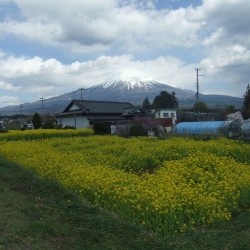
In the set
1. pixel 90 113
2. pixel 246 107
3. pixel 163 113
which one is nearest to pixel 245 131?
pixel 246 107

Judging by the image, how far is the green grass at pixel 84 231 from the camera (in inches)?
179

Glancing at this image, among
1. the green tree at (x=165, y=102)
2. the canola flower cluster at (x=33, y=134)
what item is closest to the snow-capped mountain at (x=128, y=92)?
the green tree at (x=165, y=102)

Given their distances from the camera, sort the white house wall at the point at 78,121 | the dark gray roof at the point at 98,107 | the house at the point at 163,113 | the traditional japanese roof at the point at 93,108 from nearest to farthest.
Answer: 1. the white house wall at the point at 78,121
2. the traditional japanese roof at the point at 93,108
3. the dark gray roof at the point at 98,107
4. the house at the point at 163,113

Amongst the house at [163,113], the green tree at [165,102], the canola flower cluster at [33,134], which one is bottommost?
the canola flower cluster at [33,134]

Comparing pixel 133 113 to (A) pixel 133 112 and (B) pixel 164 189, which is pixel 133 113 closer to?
(A) pixel 133 112

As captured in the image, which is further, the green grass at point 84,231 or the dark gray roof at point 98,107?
the dark gray roof at point 98,107

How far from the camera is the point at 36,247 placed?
4.43 metres

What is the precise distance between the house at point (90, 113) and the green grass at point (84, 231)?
135 ft

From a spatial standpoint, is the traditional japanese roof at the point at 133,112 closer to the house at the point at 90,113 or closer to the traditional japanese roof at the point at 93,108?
the house at the point at 90,113

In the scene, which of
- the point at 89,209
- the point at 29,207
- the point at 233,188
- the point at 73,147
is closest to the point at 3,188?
the point at 29,207

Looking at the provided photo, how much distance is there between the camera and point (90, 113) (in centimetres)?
4875

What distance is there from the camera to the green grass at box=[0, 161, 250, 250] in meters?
4.54

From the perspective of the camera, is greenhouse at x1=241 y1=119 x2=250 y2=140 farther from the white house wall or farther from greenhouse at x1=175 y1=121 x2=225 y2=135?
the white house wall

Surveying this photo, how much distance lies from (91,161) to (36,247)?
23.0 ft
